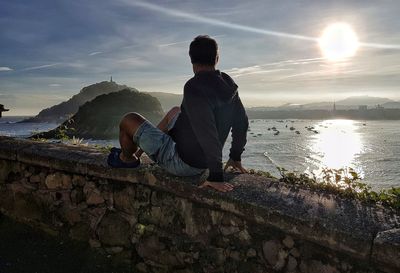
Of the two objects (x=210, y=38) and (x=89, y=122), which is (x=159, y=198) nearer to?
(x=210, y=38)

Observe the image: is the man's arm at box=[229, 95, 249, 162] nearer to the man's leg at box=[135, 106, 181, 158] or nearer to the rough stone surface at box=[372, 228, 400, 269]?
the man's leg at box=[135, 106, 181, 158]

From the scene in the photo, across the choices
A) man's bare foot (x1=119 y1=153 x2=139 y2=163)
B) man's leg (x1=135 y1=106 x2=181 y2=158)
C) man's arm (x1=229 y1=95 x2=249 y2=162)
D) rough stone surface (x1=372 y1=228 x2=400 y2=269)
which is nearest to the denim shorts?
man's leg (x1=135 y1=106 x2=181 y2=158)

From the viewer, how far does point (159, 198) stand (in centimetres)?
338

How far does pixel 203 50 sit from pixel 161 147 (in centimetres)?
101

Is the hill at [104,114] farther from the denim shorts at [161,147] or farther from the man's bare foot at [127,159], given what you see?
the denim shorts at [161,147]

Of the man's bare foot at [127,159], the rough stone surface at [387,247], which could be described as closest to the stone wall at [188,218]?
the rough stone surface at [387,247]

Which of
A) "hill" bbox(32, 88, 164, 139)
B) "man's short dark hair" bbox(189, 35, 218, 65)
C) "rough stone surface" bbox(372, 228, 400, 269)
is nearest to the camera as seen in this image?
"rough stone surface" bbox(372, 228, 400, 269)

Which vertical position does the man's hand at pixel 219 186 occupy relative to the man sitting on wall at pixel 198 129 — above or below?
below

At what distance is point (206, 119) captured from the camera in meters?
2.92

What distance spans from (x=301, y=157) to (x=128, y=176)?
43.7 metres

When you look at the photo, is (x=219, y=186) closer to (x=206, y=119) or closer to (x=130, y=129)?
(x=206, y=119)

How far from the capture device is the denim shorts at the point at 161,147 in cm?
327

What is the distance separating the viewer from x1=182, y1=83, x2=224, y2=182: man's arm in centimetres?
290

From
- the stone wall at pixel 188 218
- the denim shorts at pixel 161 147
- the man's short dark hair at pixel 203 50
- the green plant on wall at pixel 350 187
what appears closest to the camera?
the stone wall at pixel 188 218
